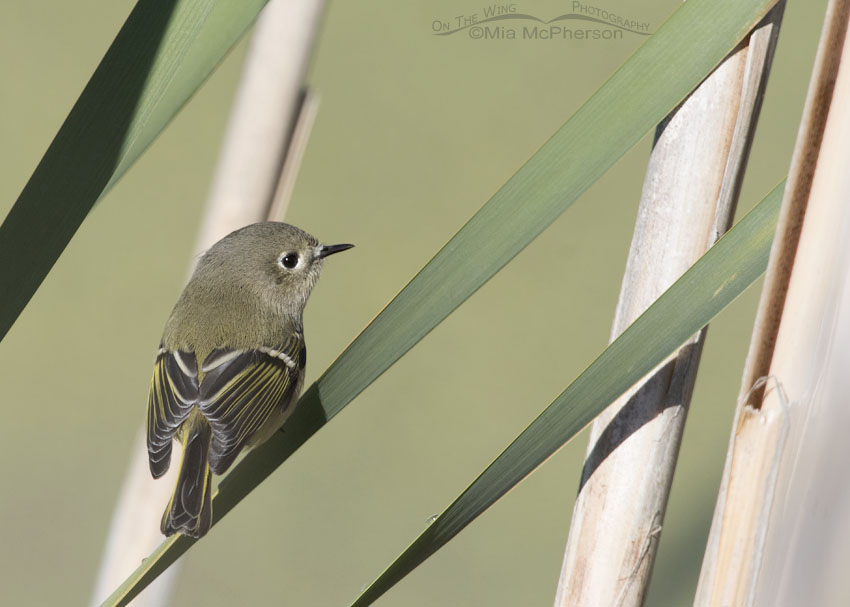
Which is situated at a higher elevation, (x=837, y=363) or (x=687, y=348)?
(x=687, y=348)

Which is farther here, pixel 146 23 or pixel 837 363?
pixel 146 23

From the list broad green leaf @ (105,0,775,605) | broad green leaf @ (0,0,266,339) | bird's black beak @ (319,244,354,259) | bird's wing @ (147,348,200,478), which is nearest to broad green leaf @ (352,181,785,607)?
broad green leaf @ (105,0,775,605)

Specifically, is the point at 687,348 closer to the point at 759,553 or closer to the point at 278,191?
the point at 759,553

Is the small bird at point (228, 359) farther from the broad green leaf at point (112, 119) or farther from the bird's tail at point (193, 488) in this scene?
the broad green leaf at point (112, 119)

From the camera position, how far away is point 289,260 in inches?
71.6

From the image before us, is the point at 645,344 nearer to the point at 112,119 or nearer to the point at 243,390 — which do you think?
the point at 112,119

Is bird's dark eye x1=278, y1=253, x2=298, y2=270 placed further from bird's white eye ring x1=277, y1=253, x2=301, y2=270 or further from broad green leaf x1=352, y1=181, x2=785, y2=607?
broad green leaf x1=352, y1=181, x2=785, y2=607

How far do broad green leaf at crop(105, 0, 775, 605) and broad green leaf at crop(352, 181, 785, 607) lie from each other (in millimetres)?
114

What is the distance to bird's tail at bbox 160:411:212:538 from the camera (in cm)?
114

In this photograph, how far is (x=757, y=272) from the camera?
2.61ft

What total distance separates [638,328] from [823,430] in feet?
0.83

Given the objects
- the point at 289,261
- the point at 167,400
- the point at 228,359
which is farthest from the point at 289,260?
the point at 167,400

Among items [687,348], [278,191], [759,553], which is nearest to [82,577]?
[278,191]

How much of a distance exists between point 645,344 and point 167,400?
883 mm
